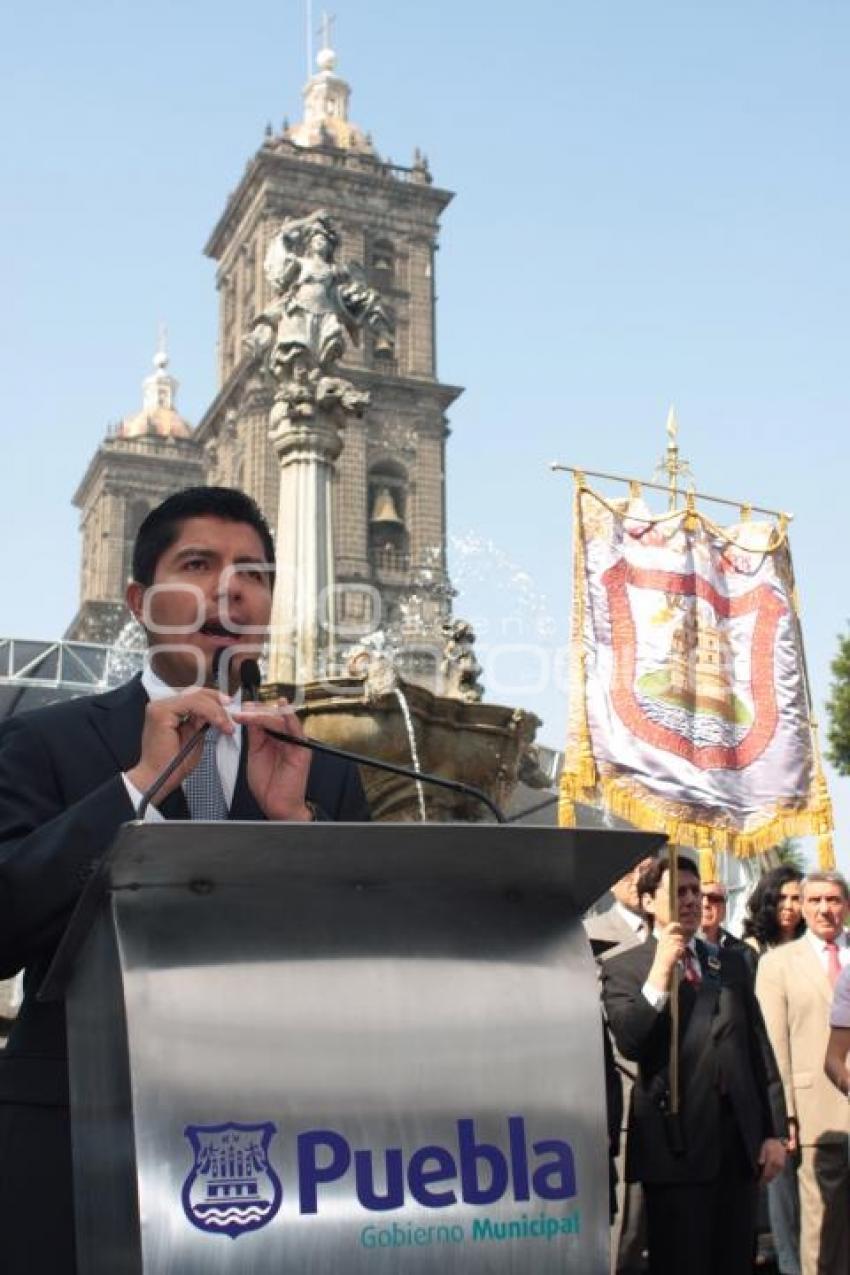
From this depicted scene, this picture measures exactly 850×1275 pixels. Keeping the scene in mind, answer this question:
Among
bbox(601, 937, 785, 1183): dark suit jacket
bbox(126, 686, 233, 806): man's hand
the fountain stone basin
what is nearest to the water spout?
the fountain stone basin

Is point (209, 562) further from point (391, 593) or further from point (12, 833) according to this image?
point (391, 593)

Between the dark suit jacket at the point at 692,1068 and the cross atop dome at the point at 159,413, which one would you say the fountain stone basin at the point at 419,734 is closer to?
the dark suit jacket at the point at 692,1068

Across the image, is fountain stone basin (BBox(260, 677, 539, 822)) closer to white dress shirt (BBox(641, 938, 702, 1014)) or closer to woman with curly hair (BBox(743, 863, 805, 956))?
woman with curly hair (BBox(743, 863, 805, 956))

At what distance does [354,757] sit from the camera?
6.95ft

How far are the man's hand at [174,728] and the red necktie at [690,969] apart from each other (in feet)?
13.1

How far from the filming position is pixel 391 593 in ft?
220

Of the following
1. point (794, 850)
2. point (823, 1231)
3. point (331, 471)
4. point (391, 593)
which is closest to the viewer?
point (823, 1231)

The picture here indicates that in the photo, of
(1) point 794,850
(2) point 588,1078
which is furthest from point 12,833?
(1) point 794,850

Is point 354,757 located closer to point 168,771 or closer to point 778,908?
point 168,771

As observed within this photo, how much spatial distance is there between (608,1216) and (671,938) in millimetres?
3508

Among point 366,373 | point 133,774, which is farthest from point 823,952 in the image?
point 366,373

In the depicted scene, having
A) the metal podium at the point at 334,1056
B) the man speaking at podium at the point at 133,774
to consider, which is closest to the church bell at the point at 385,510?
the man speaking at podium at the point at 133,774

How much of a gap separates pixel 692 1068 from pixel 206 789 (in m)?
3.63

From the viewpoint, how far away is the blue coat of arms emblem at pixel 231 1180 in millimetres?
1634
